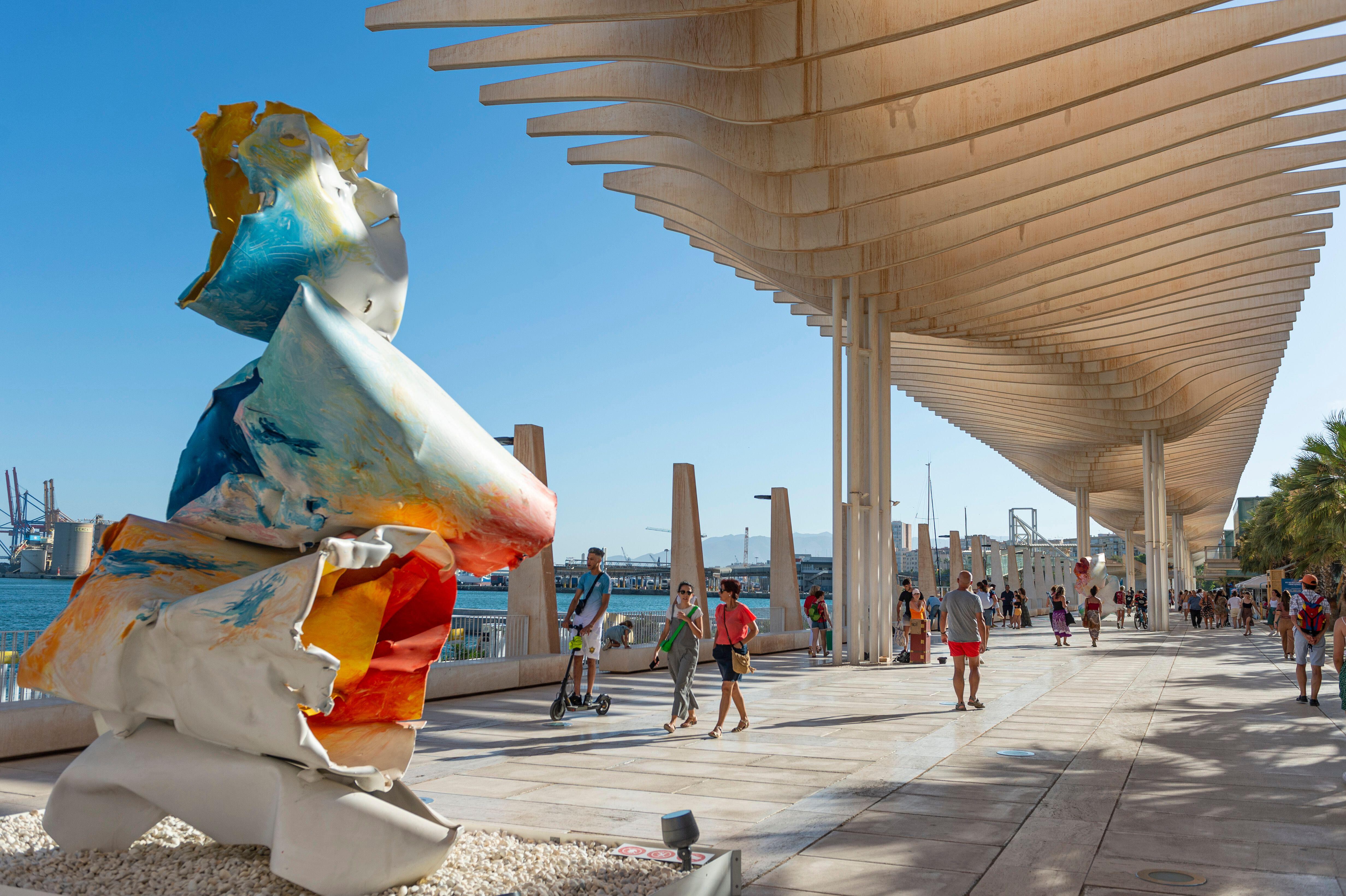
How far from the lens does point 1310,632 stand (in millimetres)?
11906

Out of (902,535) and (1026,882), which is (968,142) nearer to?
(1026,882)

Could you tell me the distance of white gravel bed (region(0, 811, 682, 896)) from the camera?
4281mm

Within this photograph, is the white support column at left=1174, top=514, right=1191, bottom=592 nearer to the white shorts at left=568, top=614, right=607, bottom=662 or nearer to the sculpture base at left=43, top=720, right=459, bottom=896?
the white shorts at left=568, top=614, right=607, bottom=662

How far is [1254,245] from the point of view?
20422 mm

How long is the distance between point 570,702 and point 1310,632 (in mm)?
8875

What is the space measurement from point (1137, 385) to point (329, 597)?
102ft

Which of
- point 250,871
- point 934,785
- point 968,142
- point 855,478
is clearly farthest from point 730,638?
point 855,478

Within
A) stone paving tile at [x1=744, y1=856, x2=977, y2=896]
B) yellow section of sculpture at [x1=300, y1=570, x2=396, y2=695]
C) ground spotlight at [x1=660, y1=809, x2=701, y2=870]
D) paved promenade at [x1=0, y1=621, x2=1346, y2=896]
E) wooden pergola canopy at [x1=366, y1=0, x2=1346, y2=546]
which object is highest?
wooden pergola canopy at [x1=366, y1=0, x2=1346, y2=546]

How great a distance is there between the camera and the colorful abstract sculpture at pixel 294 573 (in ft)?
13.0

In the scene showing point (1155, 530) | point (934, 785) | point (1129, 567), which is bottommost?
point (934, 785)

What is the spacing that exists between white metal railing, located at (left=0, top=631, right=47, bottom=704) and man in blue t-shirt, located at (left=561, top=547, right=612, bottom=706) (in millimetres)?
4886

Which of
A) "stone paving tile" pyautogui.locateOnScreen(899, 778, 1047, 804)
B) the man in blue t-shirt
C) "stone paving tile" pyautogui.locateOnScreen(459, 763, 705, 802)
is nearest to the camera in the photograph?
"stone paving tile" pyautogui.locateOnScreen(899, 778, 1047, 804)

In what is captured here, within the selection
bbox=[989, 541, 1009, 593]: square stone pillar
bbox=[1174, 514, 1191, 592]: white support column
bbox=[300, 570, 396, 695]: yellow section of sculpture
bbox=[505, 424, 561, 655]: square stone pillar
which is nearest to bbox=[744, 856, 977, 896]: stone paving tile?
bbox=[300, 570, 396, 695]: yellow section of sculpture

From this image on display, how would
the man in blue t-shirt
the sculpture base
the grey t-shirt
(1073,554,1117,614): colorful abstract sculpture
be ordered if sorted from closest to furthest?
the sculpture base → the man in blue t-shirt → the grey t-shirt → (1073,554,1117,614): colorful abstract sculpture
